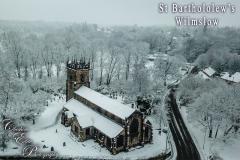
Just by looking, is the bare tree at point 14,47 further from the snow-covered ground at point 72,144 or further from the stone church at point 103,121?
the snow-covered ground at point 72,144

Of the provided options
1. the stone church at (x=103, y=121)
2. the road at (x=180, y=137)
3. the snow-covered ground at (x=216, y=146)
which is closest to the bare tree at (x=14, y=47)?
the stone church at (x=103, y=121)

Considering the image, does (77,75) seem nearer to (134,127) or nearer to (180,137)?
(134,127)

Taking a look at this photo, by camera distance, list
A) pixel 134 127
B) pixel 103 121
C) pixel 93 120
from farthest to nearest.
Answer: pixel 93 120 → pixel 103 121 → pixel 134 127

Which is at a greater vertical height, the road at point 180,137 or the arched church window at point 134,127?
the arched church window at point 134,127

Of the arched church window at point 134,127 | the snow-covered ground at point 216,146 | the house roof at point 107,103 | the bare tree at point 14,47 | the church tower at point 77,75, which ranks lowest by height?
the snow-covered ground at point 216,146

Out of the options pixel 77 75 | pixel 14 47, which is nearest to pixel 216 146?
pixel 77 75

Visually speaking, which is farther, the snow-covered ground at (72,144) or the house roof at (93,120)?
the house roof at (93,120)
